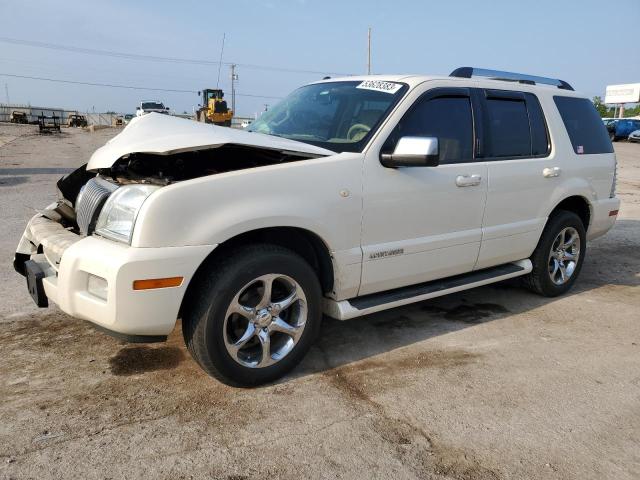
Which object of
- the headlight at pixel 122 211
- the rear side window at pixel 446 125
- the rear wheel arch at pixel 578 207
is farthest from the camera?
the rear wheel arch at pixel 578 207

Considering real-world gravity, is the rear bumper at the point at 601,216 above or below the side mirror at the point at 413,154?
below

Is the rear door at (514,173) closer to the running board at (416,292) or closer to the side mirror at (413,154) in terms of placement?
the running board at (416,292)

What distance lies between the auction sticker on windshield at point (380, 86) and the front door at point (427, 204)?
18cm

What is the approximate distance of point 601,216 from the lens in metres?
5.41

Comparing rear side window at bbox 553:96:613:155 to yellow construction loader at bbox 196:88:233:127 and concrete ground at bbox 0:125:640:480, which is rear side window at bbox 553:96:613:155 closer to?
concrete ground at bbox 0:125:640:480

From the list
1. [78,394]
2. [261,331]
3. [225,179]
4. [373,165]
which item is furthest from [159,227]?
[373,165]

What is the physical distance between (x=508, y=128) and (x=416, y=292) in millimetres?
1629

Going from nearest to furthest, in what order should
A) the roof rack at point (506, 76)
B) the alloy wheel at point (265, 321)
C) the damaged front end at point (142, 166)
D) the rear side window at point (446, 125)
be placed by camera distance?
the damaged front end at point (142, 166), the alloy wheel at point (265, 321), the rear side window at point (446, 125), the roof rack at point (506, 76)

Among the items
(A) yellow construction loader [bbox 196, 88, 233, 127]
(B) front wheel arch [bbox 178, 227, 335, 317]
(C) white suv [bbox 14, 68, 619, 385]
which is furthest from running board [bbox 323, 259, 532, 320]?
(A) yellow construction loader [bbox 196, 88, 233, 127]

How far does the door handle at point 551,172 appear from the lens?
4.63 m

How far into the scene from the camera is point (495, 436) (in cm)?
278

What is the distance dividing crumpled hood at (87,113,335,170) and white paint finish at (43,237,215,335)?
0.54m

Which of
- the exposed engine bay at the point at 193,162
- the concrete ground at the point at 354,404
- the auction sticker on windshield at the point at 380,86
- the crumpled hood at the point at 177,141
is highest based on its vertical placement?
the auction sticker on windshield at the point at 380,86

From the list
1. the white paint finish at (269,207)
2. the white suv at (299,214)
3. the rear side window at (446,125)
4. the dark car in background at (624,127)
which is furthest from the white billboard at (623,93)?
the white paint finish at (269,207)
